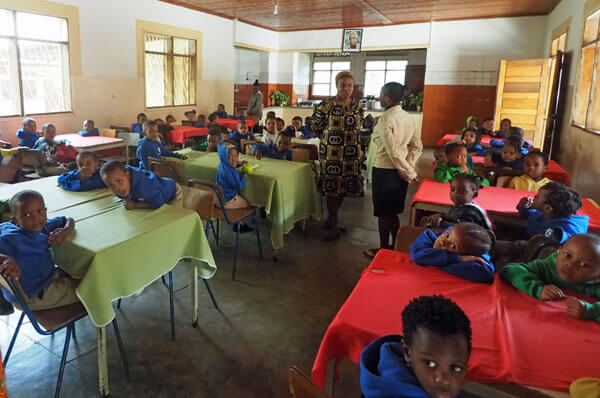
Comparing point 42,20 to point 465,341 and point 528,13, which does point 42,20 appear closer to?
point 465,341

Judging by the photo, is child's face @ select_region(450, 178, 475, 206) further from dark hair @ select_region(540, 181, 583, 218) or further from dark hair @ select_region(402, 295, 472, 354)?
dark hair @ select_region(402, 295, 472, 354)

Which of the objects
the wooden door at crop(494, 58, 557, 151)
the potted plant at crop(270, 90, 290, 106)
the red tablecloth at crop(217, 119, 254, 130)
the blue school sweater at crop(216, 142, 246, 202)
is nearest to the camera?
the blue school sweater at crop(216, 142, 246, 202)

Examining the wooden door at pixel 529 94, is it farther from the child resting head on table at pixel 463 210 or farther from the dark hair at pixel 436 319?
the dark hair at pixel 436 319

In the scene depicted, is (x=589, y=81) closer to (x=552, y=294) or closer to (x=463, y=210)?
(x=463, y=210)

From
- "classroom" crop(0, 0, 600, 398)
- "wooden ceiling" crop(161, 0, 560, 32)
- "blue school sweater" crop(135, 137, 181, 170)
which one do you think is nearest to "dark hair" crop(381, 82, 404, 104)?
"classroom" crop(0, 0, 600, 398)

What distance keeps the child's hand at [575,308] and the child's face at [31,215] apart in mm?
2181

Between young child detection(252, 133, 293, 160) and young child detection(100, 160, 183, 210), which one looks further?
young child detection(252, 133, 293, 160)

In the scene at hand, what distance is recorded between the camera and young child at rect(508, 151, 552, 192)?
Result: 3203 millimetres

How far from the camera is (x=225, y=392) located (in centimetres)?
201

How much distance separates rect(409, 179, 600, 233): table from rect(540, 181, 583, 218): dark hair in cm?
34

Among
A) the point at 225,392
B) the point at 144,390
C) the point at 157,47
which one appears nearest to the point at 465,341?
the point at 225,392

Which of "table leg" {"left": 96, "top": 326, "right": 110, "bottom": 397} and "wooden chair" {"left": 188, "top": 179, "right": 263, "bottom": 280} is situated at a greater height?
"wooden chair" {"left": 188, "top": 179, "right": 263, "bottom": 280}

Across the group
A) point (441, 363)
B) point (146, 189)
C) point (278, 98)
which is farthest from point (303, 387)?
point (278, 98)

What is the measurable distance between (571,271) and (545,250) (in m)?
0.31
